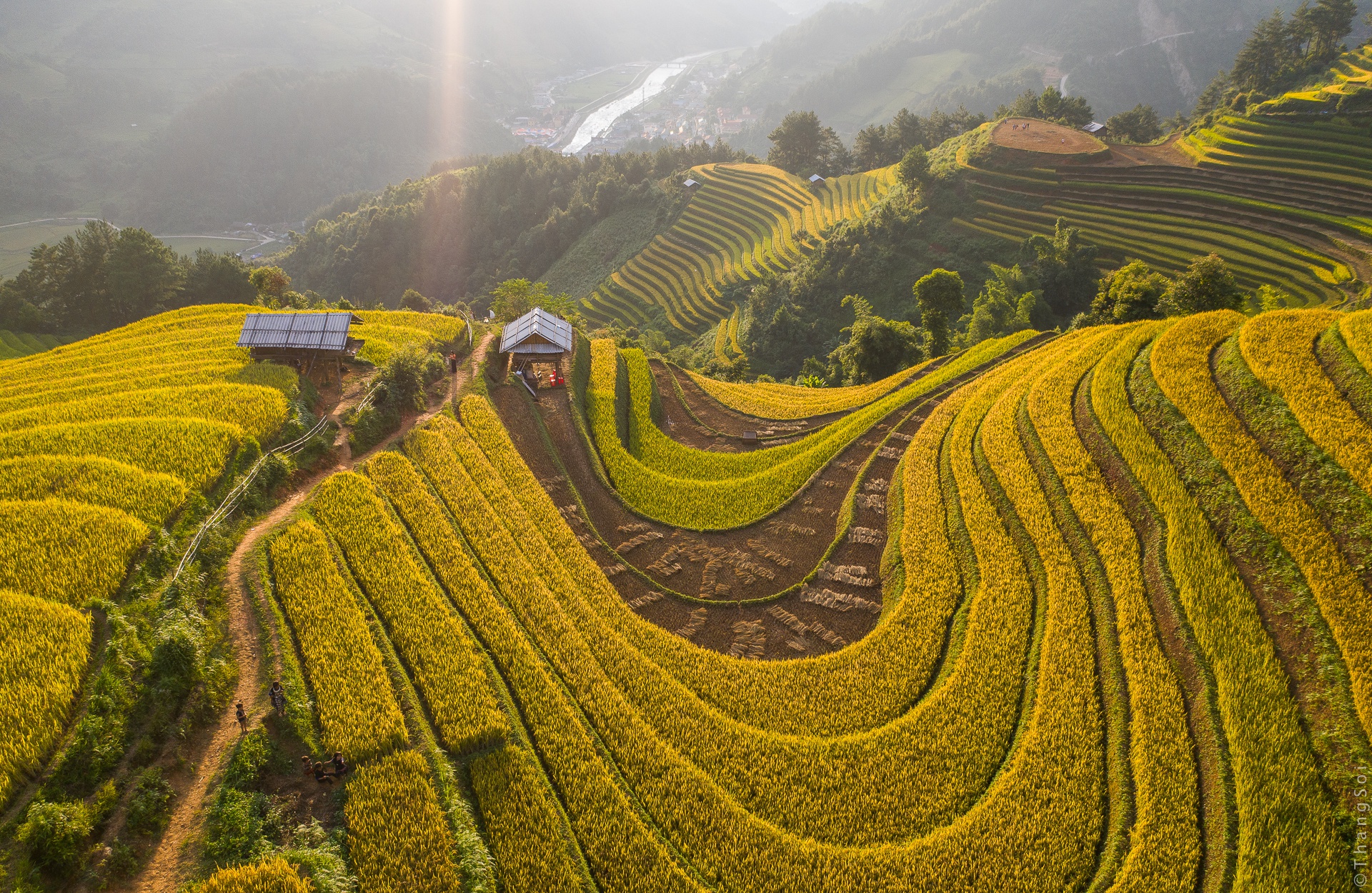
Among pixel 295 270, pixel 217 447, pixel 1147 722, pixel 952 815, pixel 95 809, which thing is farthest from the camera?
pixel 295 270

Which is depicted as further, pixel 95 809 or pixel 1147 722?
pixel 1147 722

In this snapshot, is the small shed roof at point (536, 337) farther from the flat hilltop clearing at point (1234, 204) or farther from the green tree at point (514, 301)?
the flat hilltop clearing at point (1234, 204)

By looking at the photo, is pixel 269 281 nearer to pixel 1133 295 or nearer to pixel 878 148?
pixel 1133 295

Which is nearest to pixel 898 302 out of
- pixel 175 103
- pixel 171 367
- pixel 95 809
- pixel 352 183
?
pixel 171 367

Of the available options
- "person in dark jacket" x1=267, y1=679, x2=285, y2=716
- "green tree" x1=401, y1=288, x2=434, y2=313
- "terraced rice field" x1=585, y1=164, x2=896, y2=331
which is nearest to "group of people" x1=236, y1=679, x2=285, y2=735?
"person in dark jacket" x1=267, y1=679, x2=285, y2=716

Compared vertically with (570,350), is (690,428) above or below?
below

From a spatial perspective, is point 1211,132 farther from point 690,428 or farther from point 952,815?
point 952,815

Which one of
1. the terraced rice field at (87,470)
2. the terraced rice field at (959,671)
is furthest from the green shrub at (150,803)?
the terraced rice field at (959,671)
